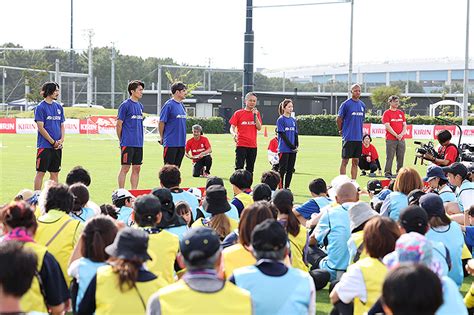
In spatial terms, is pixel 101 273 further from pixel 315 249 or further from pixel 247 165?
pixel 247 165

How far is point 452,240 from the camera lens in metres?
7.07

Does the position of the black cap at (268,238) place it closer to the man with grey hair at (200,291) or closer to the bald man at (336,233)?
the man with grey hair at (200,291)

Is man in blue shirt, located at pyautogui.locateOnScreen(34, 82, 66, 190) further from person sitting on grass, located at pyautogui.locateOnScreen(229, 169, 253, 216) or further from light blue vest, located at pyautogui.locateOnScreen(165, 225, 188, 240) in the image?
light blue vest, located at pyautogui.locateOnScreen(165, 225, 188, 240)

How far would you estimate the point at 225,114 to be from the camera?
66688mm

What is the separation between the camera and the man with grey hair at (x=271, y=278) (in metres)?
4.82

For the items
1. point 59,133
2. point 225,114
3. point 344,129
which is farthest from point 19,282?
point 225,114

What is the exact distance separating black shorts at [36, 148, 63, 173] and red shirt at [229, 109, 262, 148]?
11.8 feet

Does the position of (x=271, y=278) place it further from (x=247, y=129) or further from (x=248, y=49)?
(x=248, y=49)

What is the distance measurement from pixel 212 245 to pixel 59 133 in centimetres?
945

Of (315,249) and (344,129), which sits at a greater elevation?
(344,129)

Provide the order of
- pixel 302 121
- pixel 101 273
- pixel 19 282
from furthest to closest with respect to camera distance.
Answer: pixel 302 121
pixel 101 273
pixel 19 282

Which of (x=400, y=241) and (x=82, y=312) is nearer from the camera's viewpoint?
(x=400, y=241)

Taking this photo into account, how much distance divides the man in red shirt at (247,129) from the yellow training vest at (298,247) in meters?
7.84

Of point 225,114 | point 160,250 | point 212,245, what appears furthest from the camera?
point 225,114
